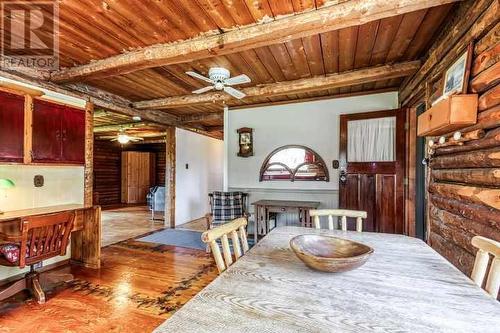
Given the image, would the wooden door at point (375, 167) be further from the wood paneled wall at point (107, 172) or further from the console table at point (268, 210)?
the wood paneled wall at point (107, 172)

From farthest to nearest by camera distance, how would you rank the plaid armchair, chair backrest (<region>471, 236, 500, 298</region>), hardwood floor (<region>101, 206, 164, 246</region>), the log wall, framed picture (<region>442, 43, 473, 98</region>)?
hardwood floor (<region>101, 206, 164, 246</region>), the plaid armchair, framed picture (<region>442, 43, 473, 98</region>), the log wall, chair backrest (<region>471, 236, 500, 298</region>)

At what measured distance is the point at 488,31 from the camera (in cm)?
157

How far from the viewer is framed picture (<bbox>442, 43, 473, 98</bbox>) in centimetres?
172

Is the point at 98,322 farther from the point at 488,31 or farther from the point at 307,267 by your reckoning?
the point at 488,31

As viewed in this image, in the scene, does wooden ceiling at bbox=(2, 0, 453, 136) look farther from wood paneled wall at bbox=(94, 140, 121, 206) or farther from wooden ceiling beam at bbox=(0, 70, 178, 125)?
wood paneled wall at bbox=(94, 140, 121, 206)

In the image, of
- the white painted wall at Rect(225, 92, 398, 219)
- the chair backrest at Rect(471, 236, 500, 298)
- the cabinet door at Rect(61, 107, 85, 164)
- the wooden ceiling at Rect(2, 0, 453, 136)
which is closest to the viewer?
the chair backrest at Rect(471, 236, 500, 298)

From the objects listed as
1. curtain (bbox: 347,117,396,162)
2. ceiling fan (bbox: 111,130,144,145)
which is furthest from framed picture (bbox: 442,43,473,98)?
ceiling fan (bbox: 111,130,144,145)

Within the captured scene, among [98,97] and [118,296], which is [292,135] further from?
[118,296]

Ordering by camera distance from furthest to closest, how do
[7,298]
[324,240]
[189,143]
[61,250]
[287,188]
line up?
1. [189,143]
2. [287,188]
3. [61,250]
4. [7,298]
5. [324,240]

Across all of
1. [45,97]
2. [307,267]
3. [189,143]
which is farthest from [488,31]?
[189,143]

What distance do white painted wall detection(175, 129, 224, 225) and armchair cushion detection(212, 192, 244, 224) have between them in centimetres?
201

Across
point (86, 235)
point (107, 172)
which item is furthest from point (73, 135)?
point (107, 172)

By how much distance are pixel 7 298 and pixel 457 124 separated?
4.21 metres

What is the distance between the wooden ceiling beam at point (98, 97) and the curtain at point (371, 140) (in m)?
3.75
